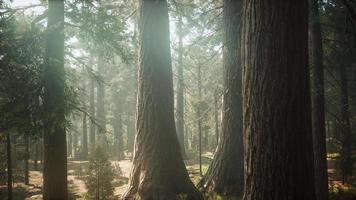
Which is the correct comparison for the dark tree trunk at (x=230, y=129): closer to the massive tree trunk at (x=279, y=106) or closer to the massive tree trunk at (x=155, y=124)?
the massive tree trunk at (x=155, y=124)

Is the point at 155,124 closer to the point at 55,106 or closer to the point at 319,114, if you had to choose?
the point at 55,106

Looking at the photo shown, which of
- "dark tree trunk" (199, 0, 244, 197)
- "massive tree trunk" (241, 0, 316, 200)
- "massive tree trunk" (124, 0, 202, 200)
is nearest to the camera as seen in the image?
"massive tree trunk" (241, 0, 316, 200)

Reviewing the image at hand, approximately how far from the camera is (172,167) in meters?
7.41

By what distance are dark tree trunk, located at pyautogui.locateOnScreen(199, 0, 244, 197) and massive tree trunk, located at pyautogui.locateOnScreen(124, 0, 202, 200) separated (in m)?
1.64

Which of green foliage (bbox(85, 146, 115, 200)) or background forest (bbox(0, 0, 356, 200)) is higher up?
background forest (bbox(0, 0, 356, 200))

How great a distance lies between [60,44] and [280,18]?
7840 mm

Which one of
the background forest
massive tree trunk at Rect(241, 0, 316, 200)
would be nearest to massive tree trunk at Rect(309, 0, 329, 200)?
the background forest

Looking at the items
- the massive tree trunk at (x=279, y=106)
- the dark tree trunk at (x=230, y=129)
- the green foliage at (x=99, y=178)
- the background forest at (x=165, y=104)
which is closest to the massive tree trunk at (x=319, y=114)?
the background forest at (x=165, y=104)

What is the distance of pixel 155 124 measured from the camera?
7.48m

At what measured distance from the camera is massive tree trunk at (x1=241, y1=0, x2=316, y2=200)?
3.16m

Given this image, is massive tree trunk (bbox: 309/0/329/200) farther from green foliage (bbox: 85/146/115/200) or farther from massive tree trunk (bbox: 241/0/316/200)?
massive tree trunk (bbox: 241/0/316/200)

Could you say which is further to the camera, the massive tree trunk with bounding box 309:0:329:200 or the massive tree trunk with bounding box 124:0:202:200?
the massive tree trunk with bounding box 309:0:329:200

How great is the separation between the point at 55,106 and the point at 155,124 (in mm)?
3205

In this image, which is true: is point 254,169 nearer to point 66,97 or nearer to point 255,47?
point 255,47
